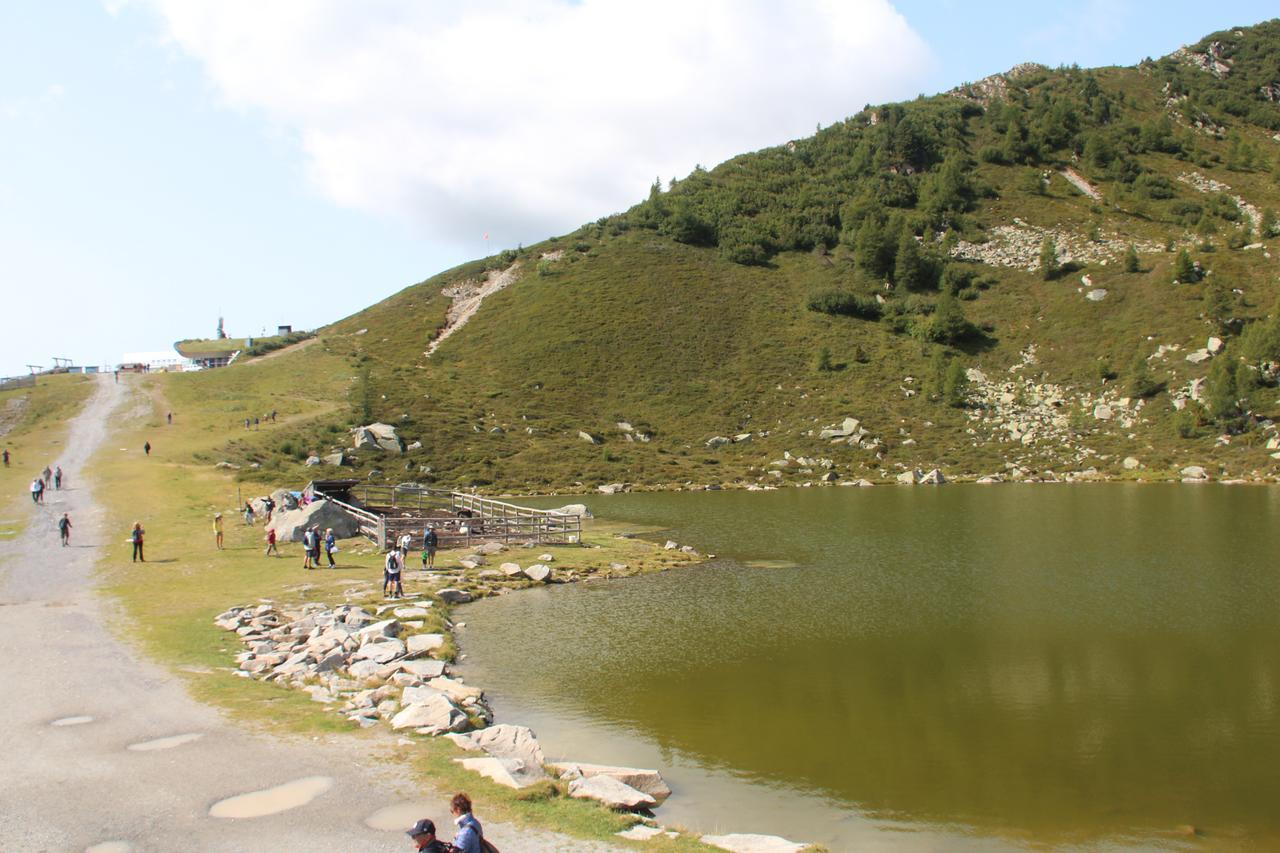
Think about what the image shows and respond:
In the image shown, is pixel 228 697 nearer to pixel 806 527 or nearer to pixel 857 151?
pixel 806 527

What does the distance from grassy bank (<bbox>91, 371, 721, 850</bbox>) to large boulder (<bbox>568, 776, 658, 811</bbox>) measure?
0.75 feet

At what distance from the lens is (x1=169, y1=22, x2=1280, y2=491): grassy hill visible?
8569 centimetres

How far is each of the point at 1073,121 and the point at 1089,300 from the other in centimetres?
6779

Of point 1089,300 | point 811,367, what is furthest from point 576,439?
point 1089,300

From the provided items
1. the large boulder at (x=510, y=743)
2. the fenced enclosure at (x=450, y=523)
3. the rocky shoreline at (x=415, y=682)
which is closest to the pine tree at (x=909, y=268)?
the fenced enclosure at (x=450, y=523)

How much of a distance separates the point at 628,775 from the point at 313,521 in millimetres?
32923

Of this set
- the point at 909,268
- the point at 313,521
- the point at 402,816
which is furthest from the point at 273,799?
the point at 909,268

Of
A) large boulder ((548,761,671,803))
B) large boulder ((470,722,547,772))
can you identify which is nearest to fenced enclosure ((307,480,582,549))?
large boulder ((470,722,547,772))

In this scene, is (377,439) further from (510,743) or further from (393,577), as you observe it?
(510,743)

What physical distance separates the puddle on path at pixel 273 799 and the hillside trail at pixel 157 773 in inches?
1.7

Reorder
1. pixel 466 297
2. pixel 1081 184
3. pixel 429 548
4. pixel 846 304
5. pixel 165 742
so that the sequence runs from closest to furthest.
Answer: pixel 165 742 → pixel 429 548 → pixel 846 304 → pixel 466 297 → pixel 1081 184

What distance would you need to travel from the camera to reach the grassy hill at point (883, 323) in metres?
85.7

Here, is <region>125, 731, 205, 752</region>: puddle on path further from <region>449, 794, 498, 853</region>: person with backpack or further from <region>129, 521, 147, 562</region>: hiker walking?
<region>129, 521, 147, 562</region>: hiker walking

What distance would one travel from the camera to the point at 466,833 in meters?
9.61
